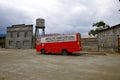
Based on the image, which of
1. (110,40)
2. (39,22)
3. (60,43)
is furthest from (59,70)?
(39,22)

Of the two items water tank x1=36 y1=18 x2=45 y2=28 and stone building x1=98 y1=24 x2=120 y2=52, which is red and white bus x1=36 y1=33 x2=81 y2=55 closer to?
stone building x1=98 y1=24 x2=120 y2=52

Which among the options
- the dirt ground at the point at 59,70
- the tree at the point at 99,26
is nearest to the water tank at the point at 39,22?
the tree at the point at 99,26

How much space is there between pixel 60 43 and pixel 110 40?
837 cm

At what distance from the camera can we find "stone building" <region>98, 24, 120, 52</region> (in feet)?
65.8

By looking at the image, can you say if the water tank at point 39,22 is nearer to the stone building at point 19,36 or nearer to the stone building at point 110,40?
the stone building at point 19,36

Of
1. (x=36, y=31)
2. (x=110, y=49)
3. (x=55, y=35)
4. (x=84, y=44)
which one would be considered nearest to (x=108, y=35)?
(x=110, y=49)

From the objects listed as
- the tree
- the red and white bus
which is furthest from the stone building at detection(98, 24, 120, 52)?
the tree

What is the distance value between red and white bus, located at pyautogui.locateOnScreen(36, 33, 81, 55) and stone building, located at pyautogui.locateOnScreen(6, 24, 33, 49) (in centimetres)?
1683

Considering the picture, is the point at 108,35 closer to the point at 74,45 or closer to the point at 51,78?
the point at 74,45

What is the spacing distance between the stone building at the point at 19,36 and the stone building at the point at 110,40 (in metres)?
19.5

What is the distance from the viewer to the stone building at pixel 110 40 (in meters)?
20.1

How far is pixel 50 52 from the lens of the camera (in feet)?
62.3

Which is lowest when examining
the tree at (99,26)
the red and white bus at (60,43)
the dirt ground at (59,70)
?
the dirt ground at (59,70)

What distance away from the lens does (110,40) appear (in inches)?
816
